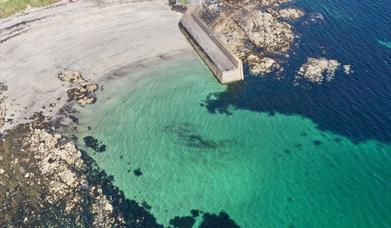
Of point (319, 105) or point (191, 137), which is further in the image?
point (319, 105)

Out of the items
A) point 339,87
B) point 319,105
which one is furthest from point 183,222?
point 339,87

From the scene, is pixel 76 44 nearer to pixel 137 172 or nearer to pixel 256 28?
pixel 137 172

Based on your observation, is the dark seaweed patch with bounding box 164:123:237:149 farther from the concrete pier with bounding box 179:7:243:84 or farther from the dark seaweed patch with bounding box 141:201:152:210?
the concrete pier with bounding box 179:7:243:84

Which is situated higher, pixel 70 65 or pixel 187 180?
pixel 70 65

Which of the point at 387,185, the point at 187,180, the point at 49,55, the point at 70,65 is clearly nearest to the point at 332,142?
the point at 387,185

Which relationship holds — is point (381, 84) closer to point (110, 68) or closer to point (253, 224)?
point (253, 224)

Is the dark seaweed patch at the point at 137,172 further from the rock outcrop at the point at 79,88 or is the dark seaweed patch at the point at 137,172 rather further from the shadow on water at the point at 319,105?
the rock outcrop at the point at 79,88
